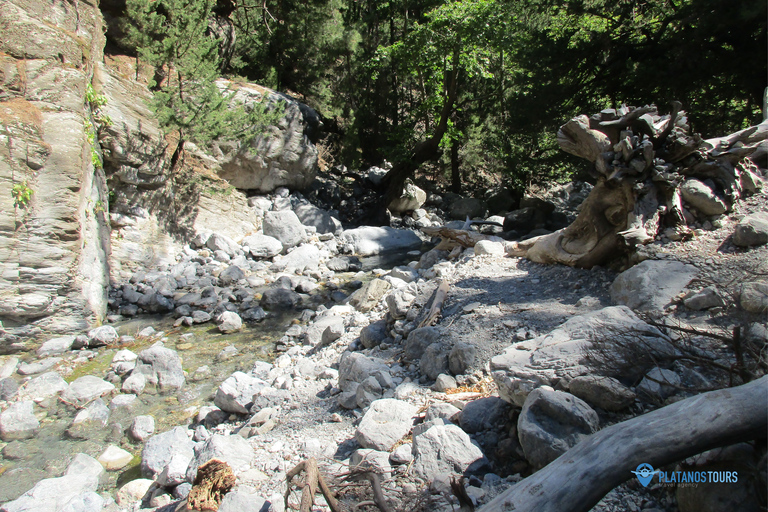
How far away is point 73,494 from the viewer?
296cm

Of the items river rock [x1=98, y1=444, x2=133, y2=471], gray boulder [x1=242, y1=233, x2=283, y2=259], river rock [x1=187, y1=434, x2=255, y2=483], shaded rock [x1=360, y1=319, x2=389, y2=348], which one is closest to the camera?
river rock [x1=187, y1=434, x2=255, y2=483]

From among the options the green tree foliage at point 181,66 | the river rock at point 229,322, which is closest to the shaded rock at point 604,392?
the river rock at point 229,322

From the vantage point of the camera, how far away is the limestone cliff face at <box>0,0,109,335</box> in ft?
17.0

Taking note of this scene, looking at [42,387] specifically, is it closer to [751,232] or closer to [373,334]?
[373,334]

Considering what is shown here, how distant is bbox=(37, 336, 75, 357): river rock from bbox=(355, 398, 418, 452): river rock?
14.2 feet

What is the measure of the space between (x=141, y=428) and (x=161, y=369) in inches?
37.3

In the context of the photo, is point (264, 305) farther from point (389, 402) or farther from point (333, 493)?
point (333, 493)

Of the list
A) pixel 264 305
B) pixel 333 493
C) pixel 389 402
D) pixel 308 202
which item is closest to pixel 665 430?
pixel 333 493

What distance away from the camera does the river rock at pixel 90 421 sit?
3.83 metres

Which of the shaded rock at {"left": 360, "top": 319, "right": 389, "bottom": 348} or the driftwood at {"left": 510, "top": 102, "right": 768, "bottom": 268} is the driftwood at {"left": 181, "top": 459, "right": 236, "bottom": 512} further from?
the driftwood at {"left": 510, "top": 102, "right": 768, "bottom": 268}

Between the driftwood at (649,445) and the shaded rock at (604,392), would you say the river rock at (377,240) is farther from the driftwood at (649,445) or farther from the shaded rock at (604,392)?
the driftwood at (649,445)

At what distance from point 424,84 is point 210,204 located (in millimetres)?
8340

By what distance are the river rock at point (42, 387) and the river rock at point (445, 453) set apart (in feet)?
12.6

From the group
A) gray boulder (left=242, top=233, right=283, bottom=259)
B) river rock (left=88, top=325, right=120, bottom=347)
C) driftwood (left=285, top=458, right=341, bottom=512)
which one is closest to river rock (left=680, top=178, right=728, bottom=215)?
driftwood (left=285, top=458, right=341, bottom=512)
